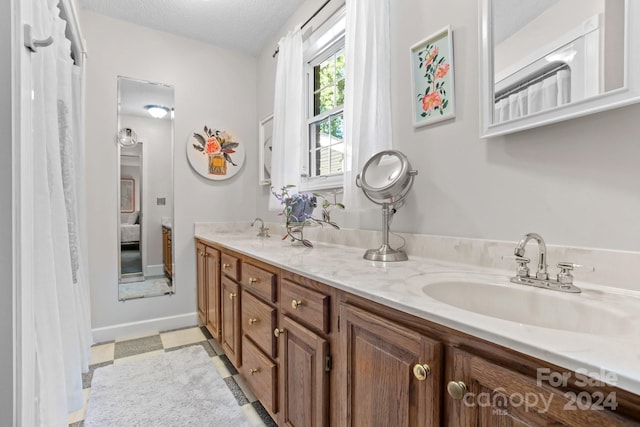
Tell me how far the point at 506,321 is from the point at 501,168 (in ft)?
2.28

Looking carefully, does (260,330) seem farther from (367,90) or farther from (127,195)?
(127,195)

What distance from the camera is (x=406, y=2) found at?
4.75ft

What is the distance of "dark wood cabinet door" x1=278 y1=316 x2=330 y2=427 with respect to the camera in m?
1.01

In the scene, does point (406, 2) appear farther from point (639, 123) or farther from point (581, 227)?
point (581, 227)

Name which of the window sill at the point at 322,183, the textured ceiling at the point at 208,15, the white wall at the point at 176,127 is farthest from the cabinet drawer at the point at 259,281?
the textured ceiling at the point at 208,15

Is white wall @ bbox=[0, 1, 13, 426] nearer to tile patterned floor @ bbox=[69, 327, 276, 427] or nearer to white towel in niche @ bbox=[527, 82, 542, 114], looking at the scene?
tile patterned floor @ bbox=[69, 327, 276, 427]

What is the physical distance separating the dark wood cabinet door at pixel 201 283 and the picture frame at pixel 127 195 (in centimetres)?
62

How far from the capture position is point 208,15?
240 centimetres

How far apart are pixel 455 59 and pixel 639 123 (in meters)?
0.65

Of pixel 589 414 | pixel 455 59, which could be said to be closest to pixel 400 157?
pixel 455 59

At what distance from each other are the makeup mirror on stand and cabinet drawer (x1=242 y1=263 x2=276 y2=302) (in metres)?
0.43

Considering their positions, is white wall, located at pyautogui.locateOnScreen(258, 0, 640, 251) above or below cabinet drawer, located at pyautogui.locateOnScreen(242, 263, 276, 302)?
above

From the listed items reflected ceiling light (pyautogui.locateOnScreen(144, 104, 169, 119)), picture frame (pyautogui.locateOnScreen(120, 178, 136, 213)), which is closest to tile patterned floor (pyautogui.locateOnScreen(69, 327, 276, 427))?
picture frame (pyautogui.locateOnScreen(120, 178, 136, 213))

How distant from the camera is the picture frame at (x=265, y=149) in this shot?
2.82 metres
